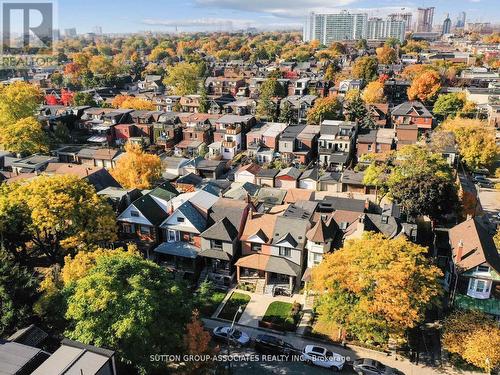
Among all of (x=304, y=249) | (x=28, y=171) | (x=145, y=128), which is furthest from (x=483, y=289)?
(x=145, y=128)

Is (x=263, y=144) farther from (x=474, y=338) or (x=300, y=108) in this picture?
(x=474, y=338)

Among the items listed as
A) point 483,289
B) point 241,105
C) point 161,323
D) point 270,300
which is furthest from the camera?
point 241,105

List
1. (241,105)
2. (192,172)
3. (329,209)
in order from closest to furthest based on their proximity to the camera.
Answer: (329,209)
(192,172)
(241,105)

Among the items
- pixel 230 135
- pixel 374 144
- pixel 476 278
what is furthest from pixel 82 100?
pixel 476 278

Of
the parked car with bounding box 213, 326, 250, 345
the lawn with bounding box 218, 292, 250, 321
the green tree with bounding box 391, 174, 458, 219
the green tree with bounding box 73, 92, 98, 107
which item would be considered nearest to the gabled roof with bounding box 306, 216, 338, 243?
the lawn with bounding box 218, 292, 250, 321

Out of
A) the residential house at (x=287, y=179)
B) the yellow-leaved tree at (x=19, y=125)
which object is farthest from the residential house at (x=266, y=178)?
the yellow-leaved tree at (x=19, y=125)

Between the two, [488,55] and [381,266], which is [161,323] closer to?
[381,266]

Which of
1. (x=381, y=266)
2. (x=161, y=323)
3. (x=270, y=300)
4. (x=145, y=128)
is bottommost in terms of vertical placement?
(x=270, y=300)
